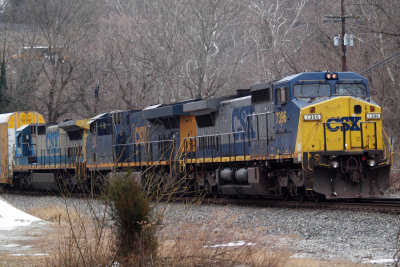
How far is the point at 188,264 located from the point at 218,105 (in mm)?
11349

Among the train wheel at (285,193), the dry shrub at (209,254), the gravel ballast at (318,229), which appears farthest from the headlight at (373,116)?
the dry shrub at (209,254)

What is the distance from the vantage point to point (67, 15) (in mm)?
40281

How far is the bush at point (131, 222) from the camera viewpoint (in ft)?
23.2

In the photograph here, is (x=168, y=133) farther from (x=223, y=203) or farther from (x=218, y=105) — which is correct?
(x=223, y=203)

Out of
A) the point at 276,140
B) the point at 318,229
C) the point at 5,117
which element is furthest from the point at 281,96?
the point at 5,117

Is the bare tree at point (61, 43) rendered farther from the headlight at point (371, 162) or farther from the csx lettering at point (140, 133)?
the headlight at point (371, 162)

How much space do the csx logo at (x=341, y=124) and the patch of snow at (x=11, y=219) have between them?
295 inches

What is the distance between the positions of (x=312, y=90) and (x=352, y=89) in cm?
112

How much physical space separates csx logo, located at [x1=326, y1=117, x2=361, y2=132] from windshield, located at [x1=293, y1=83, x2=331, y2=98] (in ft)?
3.06

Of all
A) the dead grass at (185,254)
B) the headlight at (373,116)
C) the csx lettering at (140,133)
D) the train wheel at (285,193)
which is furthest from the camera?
the csx lettering at (140,133)

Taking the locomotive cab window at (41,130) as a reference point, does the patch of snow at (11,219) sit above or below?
below

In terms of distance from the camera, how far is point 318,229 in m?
11.3

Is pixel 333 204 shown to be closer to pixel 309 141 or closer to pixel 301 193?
pixel 301 193

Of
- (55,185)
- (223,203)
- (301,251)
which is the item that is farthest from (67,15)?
(301,251)
